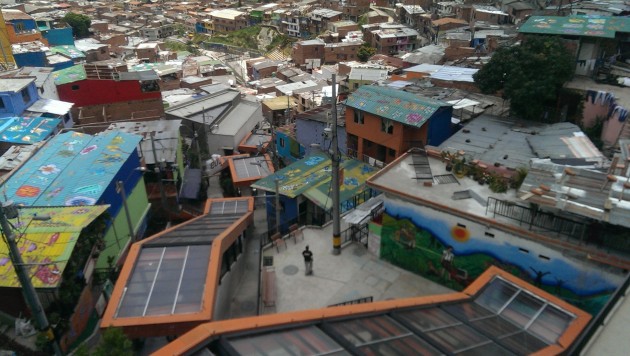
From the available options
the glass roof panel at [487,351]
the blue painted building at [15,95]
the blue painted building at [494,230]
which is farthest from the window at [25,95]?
the glass roof panel at [487,351]

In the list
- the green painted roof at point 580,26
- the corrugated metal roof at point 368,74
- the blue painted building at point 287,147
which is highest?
the green painted roof at point 580,26

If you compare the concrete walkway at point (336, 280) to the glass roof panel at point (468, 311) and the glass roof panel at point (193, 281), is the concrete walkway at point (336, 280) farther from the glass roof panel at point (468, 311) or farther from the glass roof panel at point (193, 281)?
the glass roof panel at point (468, 311)

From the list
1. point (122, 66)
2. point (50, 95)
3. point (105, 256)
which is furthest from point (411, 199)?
point (122, 66)

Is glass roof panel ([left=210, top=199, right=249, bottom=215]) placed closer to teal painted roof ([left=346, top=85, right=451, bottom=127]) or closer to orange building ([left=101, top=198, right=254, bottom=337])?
orange building ([left=101, top=198, right=254, bottom=337])

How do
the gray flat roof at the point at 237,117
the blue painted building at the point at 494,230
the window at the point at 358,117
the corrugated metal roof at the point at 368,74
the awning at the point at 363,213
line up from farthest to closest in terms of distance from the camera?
the corrugated metal roof at the point at 368,74
the gray flat roof at the point at 237,117
the window at the point at 358,117
the awning at the point at 363,213
the blue painted building at the point at 494,230

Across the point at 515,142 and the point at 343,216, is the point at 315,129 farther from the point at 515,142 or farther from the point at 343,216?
the point at 515,142
